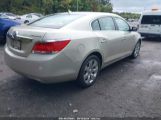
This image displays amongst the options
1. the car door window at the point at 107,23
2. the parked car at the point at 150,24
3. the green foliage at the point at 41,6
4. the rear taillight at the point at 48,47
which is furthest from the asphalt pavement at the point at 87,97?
the green foliage at the point at 41,6

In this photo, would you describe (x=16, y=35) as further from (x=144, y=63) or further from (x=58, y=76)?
(x=144, y=63)

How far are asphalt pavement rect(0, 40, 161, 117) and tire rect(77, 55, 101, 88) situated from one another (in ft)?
0.48

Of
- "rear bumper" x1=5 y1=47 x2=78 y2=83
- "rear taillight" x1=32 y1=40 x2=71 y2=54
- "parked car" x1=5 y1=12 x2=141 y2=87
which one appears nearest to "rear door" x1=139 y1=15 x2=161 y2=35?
"parked car" x1=5 y1=12 x2=141 y2=87

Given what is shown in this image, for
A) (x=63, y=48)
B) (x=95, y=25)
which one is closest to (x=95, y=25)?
(x=95, y=25)

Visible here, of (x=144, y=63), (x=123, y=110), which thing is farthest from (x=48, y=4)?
(x=123, y=110)

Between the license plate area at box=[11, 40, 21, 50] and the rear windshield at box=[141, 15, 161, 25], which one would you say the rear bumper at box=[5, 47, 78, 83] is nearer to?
the license plate area at box=[11, 40, 21, 50]

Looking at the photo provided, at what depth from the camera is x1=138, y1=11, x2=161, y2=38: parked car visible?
1136 cm

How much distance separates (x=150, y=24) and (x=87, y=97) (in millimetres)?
9093

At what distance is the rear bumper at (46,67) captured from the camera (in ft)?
11.1

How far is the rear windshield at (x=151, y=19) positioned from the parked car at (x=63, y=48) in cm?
752

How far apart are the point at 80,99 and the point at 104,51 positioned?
131 centimetres

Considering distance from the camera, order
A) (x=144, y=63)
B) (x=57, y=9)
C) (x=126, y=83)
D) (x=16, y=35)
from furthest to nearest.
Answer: (x=57, y=9) → (x=144, y=63) → (x=126, y=83) → (x=16, y=35)

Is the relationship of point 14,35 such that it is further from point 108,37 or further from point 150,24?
point 150,24

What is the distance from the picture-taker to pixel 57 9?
36.7 m
